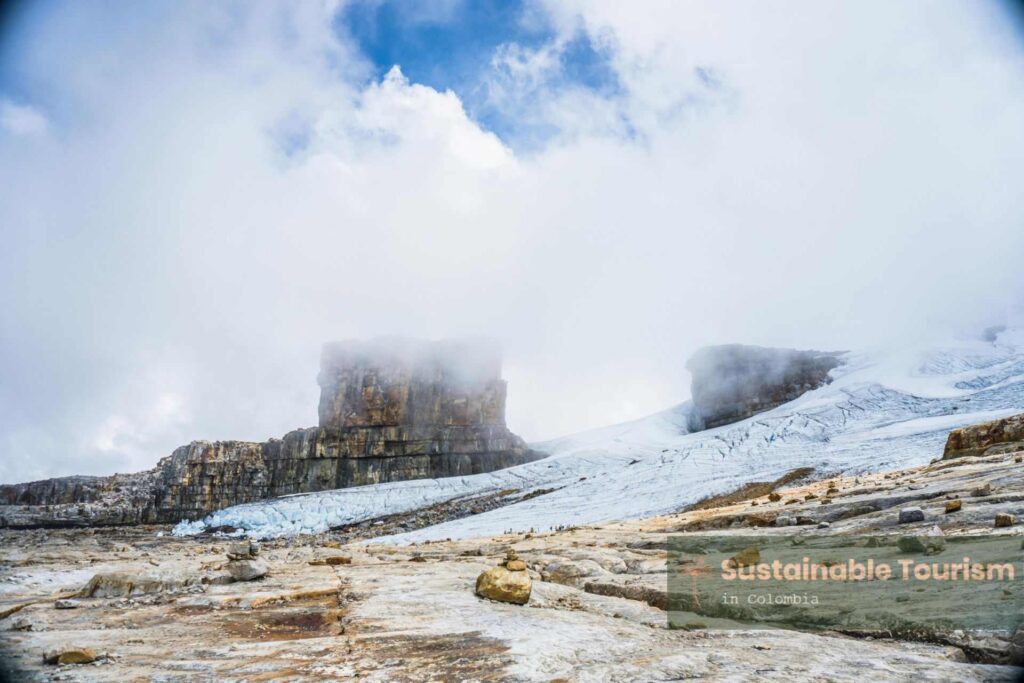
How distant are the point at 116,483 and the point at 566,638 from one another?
85.3 metres

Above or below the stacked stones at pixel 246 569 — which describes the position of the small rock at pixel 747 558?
above

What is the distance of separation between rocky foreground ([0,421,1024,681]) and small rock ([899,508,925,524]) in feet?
0.08

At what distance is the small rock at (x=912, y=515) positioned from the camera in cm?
871

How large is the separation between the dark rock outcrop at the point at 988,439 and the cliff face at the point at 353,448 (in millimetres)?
55095

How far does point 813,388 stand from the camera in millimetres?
62188

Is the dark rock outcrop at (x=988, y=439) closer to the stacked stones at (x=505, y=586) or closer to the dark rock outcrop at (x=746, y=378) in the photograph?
the stacked stones at (x=505, y=586)

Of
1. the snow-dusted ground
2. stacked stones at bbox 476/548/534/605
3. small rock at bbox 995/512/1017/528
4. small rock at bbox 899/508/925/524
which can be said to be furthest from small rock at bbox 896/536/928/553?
the snow-dusted ground

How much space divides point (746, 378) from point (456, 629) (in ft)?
230

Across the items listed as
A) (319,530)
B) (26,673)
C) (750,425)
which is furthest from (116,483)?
(26,673)

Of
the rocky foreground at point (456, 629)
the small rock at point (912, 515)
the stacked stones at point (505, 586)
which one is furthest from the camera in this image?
the small rock at point (912, 515)
